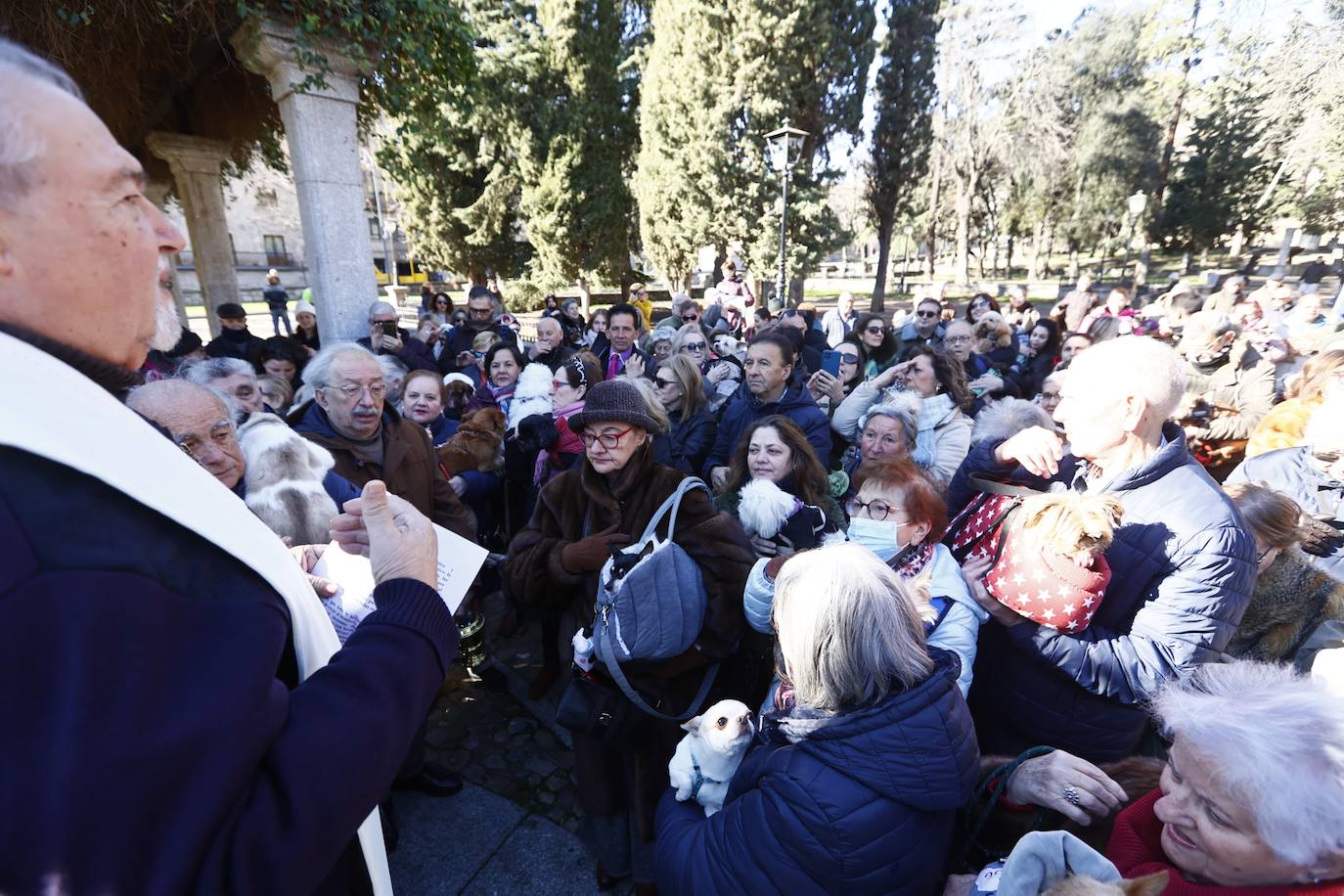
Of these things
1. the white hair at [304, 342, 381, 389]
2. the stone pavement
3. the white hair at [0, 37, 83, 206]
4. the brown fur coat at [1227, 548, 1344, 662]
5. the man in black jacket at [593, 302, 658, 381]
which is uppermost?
the white hair at [0, 37, 83, 206]

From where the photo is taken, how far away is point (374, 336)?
5922mm

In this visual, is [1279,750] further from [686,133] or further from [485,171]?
[485,171]

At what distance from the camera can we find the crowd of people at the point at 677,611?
682 mm

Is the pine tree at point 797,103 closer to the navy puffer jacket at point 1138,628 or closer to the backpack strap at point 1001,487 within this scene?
the backpack strap at point 1001,487

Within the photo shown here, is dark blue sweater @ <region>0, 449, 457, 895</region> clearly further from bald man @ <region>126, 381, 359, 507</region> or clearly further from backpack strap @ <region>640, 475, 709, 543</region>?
bald man @ <region>126, 381, 359, 507</region>

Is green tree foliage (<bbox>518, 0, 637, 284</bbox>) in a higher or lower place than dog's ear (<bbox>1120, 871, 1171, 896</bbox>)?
higher

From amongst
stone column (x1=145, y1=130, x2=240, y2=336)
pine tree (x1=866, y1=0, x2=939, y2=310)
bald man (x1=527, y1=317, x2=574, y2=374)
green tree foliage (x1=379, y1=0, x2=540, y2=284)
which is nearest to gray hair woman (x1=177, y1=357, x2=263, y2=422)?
bald man (x1=527, y1=317, x2=574, y2=374)

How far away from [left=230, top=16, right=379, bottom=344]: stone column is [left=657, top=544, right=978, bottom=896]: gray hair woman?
5692 mm

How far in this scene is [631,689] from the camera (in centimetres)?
220

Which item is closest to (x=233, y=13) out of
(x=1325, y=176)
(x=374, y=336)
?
(x=374, y=336)

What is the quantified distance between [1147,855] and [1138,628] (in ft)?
2.73

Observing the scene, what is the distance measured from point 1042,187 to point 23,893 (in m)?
36.2

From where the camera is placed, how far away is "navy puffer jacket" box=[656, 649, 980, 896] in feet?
4.49

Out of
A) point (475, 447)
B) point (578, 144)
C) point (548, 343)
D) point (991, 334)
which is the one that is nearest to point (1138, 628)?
point (475, 447)
